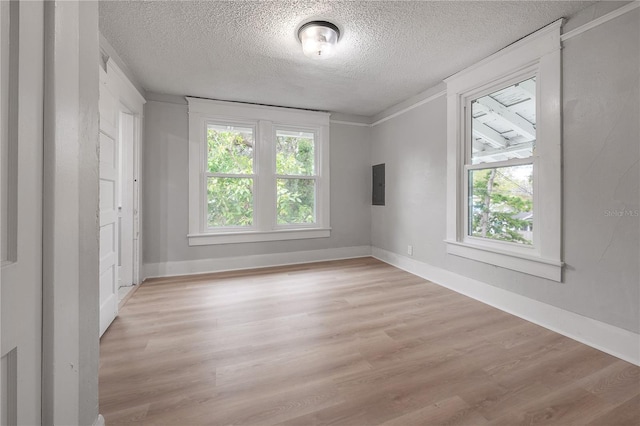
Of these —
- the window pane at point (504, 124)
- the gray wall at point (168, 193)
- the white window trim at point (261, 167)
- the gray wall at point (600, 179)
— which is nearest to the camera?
the gray wall at point (600, 179)

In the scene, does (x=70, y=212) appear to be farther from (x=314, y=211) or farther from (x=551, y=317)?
(x=314, y=211)

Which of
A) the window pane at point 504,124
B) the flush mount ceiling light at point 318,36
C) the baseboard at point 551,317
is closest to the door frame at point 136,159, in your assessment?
the flush mount ceiling light at point 318,36

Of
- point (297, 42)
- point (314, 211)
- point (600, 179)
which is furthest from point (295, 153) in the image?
point (600, 179)

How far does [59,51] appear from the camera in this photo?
31.0 inches

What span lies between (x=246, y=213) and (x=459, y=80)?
3.23m

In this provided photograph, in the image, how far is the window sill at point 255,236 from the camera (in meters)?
3.86

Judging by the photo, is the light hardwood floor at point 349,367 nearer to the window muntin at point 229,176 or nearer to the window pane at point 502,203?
the window pane at point 502,203

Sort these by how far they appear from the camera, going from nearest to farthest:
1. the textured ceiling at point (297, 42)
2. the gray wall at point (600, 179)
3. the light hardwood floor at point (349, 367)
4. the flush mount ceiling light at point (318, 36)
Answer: the light hardwood floor at point (349, 367) < the gray wall at point (600, 179) < the textured ceiling at point (297, 42) < the flush mount ceiling light at point (318, 36)

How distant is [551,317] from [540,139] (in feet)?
4.87

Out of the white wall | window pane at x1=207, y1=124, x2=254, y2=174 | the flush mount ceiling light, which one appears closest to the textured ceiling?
the flush mount ceiling light

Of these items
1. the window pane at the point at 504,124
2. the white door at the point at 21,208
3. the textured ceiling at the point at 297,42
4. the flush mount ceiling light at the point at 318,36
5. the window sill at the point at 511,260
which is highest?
the textured ceiling at the point at 297,42

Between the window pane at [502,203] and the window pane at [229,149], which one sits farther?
the window pane at [229,149]

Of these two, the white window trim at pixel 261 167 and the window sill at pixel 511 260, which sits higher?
the white window trim at pixel 261 167

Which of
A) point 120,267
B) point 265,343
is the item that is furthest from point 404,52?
point 120,267
